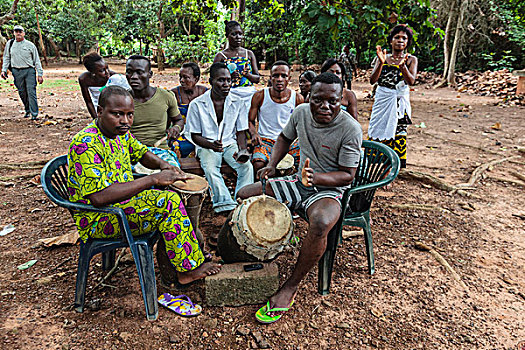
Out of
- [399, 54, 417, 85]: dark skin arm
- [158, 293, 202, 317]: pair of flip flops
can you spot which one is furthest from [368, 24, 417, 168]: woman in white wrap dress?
[158, 293, 202, 317]: pair of flip flops

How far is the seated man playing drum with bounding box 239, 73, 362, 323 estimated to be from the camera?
7.97ft

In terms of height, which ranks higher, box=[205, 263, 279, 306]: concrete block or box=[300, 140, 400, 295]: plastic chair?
box=[300, 140, 400, 295]: plastic chair

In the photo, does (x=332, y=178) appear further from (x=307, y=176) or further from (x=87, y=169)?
(x=87, y=169)

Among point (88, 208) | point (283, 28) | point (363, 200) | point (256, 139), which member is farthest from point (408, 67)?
point (283, 28)

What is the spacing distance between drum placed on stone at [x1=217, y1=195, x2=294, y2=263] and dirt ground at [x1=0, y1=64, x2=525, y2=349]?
0.39 meters

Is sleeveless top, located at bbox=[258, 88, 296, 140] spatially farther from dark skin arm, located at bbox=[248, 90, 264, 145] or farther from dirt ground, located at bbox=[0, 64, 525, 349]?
dirt ground, located at bbox=[0, 64, 525, 349]

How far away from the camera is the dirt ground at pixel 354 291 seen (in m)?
2.26

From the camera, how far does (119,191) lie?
7.18 ft

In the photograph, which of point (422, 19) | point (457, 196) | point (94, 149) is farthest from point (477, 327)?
point (422, 19)

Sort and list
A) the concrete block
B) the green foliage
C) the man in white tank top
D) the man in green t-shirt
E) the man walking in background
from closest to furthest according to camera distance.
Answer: the concrete block
the man in green t-shirt
the man in white tank top
the green foliage
the man walking in background

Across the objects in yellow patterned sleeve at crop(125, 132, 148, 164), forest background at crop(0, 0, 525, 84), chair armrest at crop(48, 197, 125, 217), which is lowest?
chair armrest at crop(48, 197, 125, 217)

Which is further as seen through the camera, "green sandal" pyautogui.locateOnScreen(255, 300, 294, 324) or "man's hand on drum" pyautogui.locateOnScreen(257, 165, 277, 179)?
"man's hand on drum" pyautogui.locateOnScreen(257, 165, 277, 179)

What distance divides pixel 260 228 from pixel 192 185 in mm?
648

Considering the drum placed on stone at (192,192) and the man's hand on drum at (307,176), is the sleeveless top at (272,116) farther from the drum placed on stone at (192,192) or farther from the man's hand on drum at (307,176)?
the man's hand on drum at (307,176)
